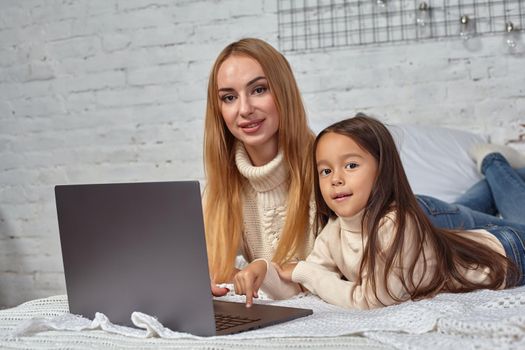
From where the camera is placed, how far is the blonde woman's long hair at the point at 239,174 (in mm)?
1560

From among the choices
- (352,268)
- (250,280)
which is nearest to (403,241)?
(352,268)

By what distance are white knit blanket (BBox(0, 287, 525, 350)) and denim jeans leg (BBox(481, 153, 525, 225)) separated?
0.84 m

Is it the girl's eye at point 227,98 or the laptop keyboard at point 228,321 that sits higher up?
the girl's eye at point 227,98

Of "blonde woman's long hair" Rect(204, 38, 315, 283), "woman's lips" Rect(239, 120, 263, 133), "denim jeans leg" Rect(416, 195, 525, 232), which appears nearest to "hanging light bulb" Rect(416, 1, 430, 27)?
"denim jeans leg" Rect(416, 195, 525, 232)

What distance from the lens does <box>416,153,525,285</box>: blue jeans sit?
5.72 feet

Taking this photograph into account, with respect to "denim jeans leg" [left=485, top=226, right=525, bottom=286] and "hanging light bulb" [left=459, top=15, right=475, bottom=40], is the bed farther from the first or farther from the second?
"hanging light bulb" [left=459, top=15, right=475, bottom=40]

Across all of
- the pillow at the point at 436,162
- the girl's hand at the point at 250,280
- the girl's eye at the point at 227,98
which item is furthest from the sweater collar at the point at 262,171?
the pillow at the point at 436,162

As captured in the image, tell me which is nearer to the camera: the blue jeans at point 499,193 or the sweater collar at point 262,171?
the sweater collar at point 262,171

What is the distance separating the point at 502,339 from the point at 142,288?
50 centimetres

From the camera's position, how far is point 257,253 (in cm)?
169

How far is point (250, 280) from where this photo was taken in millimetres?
1320

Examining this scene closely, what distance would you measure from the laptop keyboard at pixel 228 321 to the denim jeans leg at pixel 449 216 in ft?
2.17

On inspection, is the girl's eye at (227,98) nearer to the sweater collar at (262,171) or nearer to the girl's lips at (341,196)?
the sweater collar at (262,171)

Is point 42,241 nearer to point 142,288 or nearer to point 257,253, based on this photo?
point 257,253
